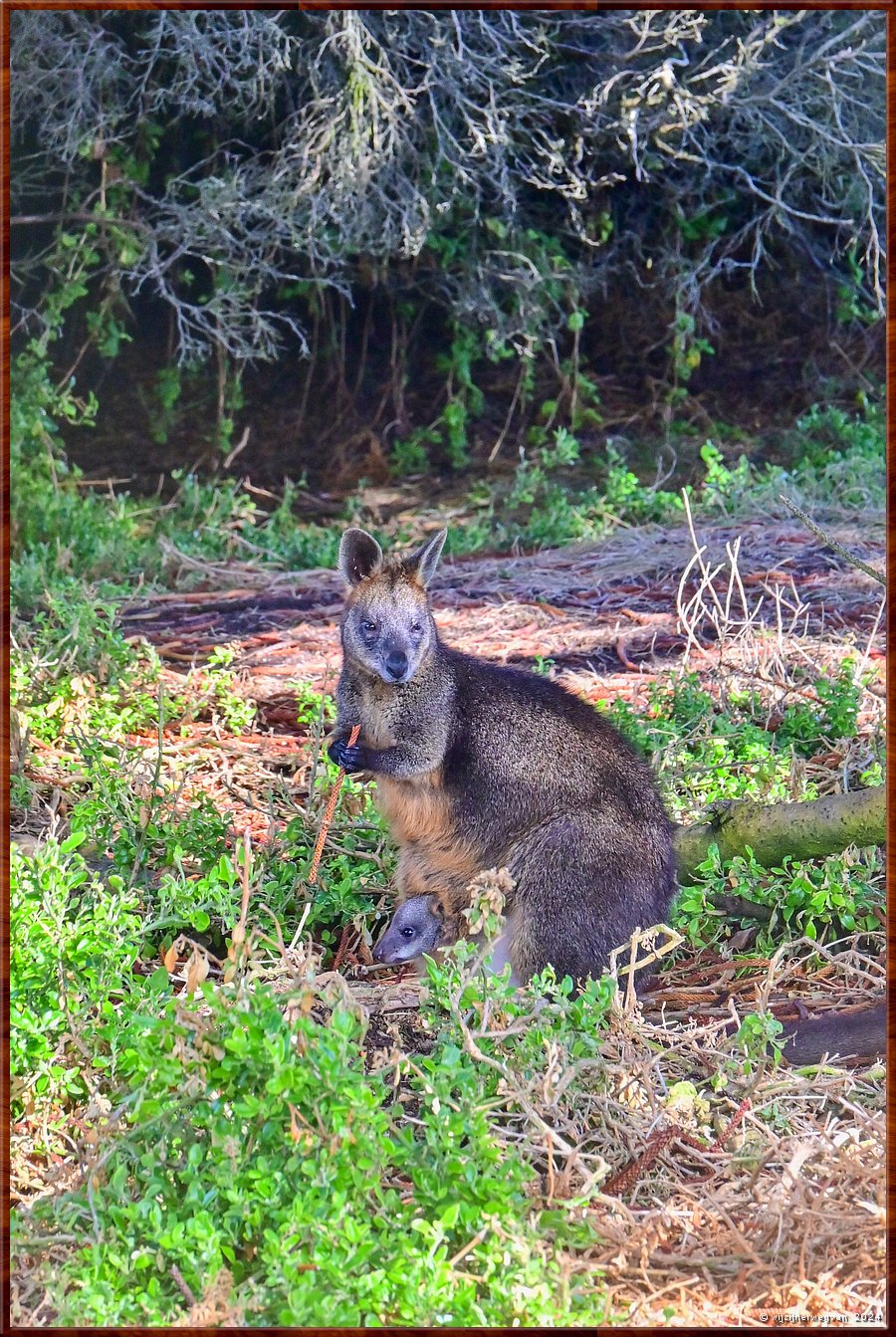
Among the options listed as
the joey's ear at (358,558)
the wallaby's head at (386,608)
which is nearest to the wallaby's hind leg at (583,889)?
the wallaby's head at (386,608)

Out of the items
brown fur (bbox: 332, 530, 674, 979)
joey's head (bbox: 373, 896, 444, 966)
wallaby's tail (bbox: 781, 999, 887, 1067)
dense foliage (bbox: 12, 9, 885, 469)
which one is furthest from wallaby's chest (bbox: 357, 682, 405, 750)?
dense foliage (bbox: 12, 9, 885, 469)

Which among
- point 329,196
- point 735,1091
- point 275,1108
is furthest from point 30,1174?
point 329,196

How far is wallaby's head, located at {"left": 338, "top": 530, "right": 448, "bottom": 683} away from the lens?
16.9 feet

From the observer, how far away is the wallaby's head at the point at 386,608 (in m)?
5.16

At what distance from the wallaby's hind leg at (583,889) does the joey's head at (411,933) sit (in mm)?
344

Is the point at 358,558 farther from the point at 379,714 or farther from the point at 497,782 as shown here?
the point at 497,782

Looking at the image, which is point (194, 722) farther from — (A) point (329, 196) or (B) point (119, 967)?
(A) point (329, 196)

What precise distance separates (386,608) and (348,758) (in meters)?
0.54

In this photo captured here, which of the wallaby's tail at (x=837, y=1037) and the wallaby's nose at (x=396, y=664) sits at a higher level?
the wallaby's nose at (x=396, y=664)

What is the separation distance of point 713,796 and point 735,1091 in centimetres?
179

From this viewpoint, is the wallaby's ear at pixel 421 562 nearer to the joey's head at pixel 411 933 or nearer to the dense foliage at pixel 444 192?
the joey's head at pixel 411 933

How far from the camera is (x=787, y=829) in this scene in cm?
515

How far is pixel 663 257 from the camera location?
11.6m

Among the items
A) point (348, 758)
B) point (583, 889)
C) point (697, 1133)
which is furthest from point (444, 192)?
point (697, 1133)
